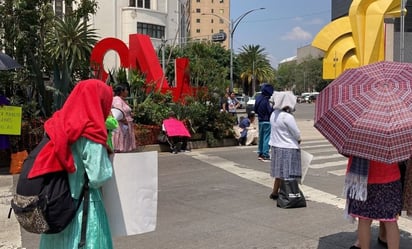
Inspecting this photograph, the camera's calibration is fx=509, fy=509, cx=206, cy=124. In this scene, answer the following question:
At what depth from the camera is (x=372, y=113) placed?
161 inches

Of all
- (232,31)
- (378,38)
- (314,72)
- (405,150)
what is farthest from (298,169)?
(314,72)

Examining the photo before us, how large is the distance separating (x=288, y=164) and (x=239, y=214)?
3.26 feet

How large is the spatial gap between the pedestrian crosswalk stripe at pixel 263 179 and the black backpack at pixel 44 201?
433 centimetres

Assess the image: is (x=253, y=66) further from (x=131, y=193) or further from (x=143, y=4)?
(x=131, y=193)

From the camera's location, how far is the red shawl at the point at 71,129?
9.64 ft

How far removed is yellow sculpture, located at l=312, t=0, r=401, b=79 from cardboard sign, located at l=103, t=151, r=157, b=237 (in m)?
13.5

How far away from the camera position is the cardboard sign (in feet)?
10.9

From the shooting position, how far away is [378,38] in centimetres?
1628

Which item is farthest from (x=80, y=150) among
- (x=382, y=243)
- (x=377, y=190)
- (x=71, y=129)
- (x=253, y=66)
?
(x=253, y=66)

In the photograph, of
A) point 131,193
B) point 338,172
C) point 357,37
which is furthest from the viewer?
point 357,37

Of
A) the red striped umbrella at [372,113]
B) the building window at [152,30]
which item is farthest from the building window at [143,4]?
the red striped umbrella at [372,113]

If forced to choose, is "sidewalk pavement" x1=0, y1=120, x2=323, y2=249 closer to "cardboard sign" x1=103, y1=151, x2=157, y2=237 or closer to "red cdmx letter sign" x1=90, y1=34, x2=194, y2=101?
"cardboard sign" x1=103, y1=151, x2=157, y2=237

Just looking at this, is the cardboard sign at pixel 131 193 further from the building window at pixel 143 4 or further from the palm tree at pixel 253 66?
the palm tree at pixel 253 66

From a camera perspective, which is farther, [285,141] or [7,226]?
[285,141]
